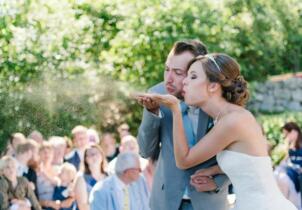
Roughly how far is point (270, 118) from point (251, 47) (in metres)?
1.30

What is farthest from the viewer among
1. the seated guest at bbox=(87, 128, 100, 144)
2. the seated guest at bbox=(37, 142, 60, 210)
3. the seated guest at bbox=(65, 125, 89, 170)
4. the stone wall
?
the stone wall

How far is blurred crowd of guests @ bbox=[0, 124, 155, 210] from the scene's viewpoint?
711 cm

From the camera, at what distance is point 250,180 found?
4.56 metres

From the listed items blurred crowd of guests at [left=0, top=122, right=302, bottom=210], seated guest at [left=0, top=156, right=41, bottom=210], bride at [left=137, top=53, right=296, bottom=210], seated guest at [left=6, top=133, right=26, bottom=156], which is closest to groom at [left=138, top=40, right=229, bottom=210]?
bride at [left=137, top=53, right=296, bottom=210]

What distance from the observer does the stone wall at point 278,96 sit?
19000 mm

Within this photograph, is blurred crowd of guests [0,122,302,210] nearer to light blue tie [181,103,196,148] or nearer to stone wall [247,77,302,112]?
light blue tie [181,103,196,148]

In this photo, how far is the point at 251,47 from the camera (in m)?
16.8

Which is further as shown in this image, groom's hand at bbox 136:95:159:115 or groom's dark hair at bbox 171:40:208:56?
groom's dark hair at bbox 171:40:208:56

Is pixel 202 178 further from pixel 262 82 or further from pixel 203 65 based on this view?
pixel 262 82

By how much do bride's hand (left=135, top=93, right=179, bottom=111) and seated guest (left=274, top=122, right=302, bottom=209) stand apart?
6839mm

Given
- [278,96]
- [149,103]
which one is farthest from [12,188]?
[278,96]

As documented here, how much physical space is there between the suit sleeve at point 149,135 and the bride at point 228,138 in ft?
0.51

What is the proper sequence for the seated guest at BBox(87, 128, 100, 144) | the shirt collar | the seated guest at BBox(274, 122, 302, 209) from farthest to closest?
the seated guest at BBox(274, 122, 302, 209) → the seated guest at BBox(87, 128, 100, 144) → the shirt collar

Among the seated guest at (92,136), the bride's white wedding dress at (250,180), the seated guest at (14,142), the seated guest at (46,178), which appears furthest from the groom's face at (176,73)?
the seated guest at (92,136)
